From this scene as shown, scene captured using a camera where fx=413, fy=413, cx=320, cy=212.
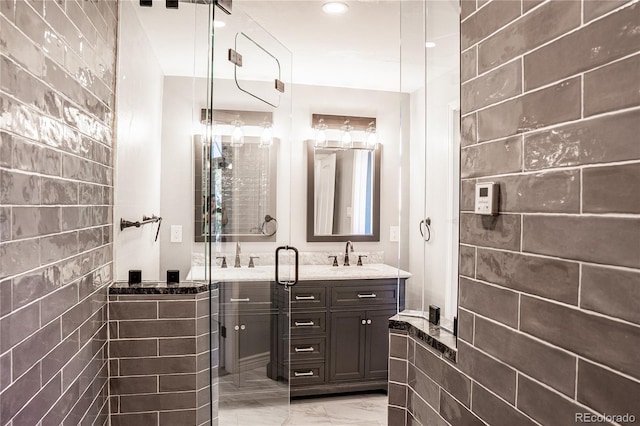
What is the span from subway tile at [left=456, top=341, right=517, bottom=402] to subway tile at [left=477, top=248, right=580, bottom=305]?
0.70 feet

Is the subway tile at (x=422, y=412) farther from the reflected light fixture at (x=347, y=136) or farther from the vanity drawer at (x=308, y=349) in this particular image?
the reflected light fixture at (x=347, y=136)

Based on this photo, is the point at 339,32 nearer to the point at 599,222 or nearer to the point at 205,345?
the point at 205,345

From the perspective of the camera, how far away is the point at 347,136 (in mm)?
3689

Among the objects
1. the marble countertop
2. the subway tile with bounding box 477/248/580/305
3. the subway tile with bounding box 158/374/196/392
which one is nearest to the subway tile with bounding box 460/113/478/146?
the subway tile with bounding box 477/248/580/305

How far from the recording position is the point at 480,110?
1.19 meters

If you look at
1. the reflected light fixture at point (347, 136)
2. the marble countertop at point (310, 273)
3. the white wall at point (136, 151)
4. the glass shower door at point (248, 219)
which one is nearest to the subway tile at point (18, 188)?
the white wall at point (136, 151)

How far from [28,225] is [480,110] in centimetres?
130

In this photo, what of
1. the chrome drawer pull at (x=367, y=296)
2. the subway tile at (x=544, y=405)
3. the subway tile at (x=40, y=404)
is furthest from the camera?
the chrome drawer pull at (x=367, y=296)

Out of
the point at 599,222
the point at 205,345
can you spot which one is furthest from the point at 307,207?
the point at 599,222

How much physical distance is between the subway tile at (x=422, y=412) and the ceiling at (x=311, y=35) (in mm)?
1218

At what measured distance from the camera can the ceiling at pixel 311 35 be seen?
1.78m

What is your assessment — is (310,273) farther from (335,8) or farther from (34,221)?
(34,221)

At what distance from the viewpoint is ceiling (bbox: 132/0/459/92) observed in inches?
69.9

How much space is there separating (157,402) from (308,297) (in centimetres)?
131
